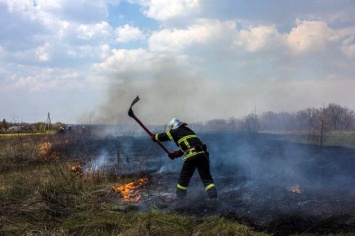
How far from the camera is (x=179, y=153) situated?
336 inches

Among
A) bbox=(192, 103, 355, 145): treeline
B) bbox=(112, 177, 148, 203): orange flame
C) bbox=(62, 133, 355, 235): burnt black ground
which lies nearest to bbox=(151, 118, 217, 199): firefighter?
bbox=(62, 133, 355, 235): burnt black ground

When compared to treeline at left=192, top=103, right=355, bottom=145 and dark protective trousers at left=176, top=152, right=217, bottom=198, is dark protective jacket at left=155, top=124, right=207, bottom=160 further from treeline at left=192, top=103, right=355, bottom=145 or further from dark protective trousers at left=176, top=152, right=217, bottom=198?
treeline at left=192, top=103, right=355, bottom=145

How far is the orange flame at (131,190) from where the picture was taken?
344 inches

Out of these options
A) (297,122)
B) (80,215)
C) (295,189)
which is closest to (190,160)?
(295,189)

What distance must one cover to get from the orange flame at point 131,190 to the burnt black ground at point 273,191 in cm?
22

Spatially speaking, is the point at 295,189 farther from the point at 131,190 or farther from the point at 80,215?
the point at 80,215

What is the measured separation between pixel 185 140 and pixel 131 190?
7.87ft

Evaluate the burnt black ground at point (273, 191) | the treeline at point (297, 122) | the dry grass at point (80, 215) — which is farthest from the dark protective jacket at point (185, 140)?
the treeline at point (297, 122)

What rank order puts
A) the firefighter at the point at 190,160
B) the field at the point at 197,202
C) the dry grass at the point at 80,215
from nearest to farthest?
the dry grass at the point at 80,215 → the field at the point at 197,202 → the firefighter at the point at 190,160

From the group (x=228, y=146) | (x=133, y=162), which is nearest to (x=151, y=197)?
(x=133, y=162)

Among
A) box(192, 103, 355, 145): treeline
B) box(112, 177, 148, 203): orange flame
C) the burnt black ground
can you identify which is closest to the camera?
the burnt black ground

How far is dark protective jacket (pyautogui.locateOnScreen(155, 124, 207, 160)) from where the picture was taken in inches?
325

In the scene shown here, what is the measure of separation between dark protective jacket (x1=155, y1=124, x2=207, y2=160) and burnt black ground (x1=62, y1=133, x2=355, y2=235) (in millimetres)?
Result: 1109

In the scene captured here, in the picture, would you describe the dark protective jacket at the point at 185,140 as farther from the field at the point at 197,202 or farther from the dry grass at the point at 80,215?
the dry grass at the point at 80,215
